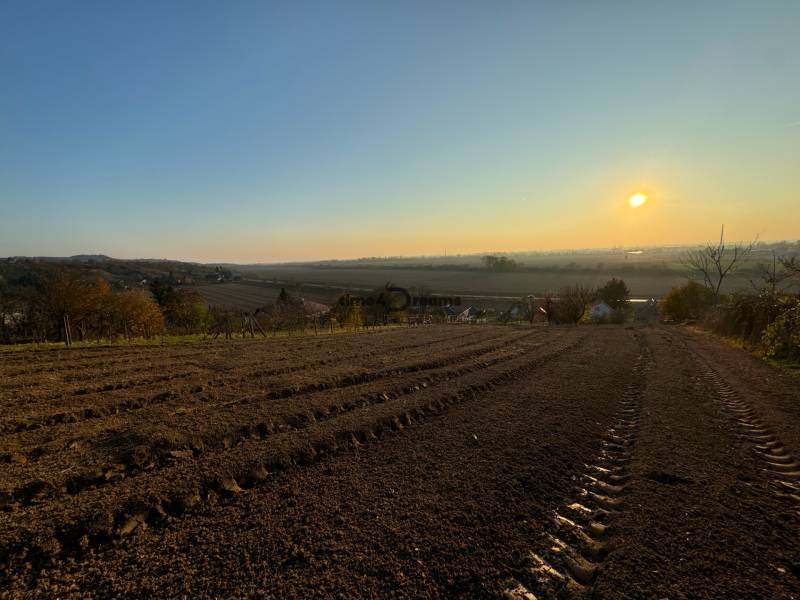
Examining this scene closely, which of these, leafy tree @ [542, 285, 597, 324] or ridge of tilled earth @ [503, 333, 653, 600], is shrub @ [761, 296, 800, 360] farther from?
leafy tree @ [542, 285, 597, 324]

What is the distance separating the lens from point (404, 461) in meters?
5.89

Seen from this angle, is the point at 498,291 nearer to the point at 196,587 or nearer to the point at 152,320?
the point at 152,320

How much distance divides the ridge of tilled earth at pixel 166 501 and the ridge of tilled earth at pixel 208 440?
58cm

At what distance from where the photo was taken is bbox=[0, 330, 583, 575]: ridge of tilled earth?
3.69 meters

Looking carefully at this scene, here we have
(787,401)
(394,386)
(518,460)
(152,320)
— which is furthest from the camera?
(152,320)

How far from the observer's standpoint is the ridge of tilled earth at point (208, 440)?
474cm

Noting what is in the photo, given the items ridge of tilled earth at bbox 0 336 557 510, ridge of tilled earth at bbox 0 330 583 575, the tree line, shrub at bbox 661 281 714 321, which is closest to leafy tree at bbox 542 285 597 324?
shrub at bbox 661 281 714 321

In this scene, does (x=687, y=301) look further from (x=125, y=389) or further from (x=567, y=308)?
(x=125, y=389)

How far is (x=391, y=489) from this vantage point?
503 centimetres

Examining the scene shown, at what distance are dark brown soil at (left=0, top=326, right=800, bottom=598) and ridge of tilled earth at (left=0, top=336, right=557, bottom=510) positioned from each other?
36 millimetres

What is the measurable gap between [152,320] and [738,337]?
4414cm

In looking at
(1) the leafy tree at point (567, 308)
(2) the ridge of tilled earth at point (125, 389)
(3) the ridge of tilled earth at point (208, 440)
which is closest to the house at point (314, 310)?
(2) the ridge of tilled earth at point (125, 389)

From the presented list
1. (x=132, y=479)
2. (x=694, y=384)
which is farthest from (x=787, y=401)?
(x=132, y=479)

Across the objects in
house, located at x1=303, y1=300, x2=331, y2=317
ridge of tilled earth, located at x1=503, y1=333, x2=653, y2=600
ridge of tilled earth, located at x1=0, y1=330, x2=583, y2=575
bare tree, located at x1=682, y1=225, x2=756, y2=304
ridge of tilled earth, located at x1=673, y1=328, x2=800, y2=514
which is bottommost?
house, located at x1=303, y1=300, x2=331, y2=317
